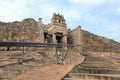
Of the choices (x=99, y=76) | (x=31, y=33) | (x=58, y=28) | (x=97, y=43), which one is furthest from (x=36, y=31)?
(x=99, y=76)

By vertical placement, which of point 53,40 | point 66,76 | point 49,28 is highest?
point 49,28

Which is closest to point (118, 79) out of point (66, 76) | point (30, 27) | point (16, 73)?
point (66, 76)

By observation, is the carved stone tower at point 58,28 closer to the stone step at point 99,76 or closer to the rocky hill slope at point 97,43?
the rocky hill slope at point 97,43

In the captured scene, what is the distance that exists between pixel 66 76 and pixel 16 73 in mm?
1545

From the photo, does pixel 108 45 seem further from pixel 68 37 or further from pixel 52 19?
pixel 52 19

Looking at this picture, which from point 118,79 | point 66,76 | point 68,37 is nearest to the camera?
point 118,79

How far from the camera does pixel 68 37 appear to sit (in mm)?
26875

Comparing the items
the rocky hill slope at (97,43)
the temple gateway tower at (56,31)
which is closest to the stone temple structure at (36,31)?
the temple gateway tower at (56,31)

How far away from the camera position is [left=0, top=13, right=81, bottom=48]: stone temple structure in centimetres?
2427

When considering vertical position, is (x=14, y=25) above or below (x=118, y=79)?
above

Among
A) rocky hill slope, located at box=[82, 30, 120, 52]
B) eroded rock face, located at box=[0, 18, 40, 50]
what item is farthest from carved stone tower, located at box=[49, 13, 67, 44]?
rocky hill slope, located at box=[82, 30, 120, 52]

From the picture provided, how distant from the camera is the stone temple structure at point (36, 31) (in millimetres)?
24273

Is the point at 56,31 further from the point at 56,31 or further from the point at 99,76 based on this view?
the point at 99,76

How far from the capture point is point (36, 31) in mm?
24812
